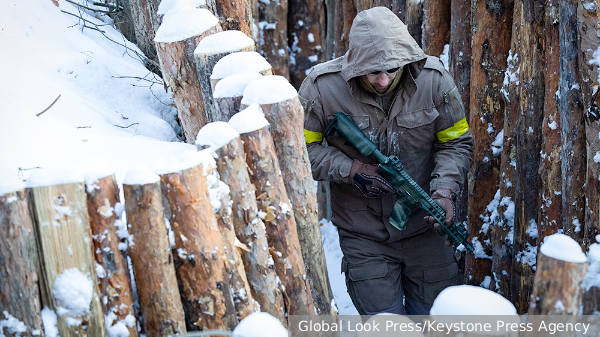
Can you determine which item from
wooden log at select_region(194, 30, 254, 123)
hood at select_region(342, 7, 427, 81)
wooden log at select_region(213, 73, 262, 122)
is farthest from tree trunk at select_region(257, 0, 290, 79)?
wooden log at select_region(213, 73, 262, 122)

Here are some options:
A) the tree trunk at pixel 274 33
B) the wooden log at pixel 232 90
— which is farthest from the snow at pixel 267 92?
the tree trunk at pixel 274 33

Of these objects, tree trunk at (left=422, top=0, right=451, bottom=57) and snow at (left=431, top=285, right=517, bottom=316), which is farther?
tree trunk at (left=422, top=0, right=451, bottom=57)

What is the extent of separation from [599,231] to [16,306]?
91.1 inches

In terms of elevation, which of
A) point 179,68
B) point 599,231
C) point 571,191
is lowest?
point 599,231

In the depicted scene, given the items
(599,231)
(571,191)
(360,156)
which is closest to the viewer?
(599,231)

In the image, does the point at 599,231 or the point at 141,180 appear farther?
the point at 599,231

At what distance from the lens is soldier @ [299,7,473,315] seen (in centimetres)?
285

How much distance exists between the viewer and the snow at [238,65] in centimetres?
230

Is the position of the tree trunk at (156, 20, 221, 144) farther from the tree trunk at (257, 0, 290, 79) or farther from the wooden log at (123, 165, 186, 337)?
the tree trunk at (257, 0, 290, 79)

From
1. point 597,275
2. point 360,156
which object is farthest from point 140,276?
point 360,156

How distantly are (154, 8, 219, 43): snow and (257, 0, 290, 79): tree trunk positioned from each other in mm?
3842

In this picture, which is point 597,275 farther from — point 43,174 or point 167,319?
point 43,174

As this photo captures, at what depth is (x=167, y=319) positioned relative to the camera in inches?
65.6

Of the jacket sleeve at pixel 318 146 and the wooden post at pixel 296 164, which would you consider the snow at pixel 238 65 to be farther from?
the jacket sleeve at pixel 318 146
